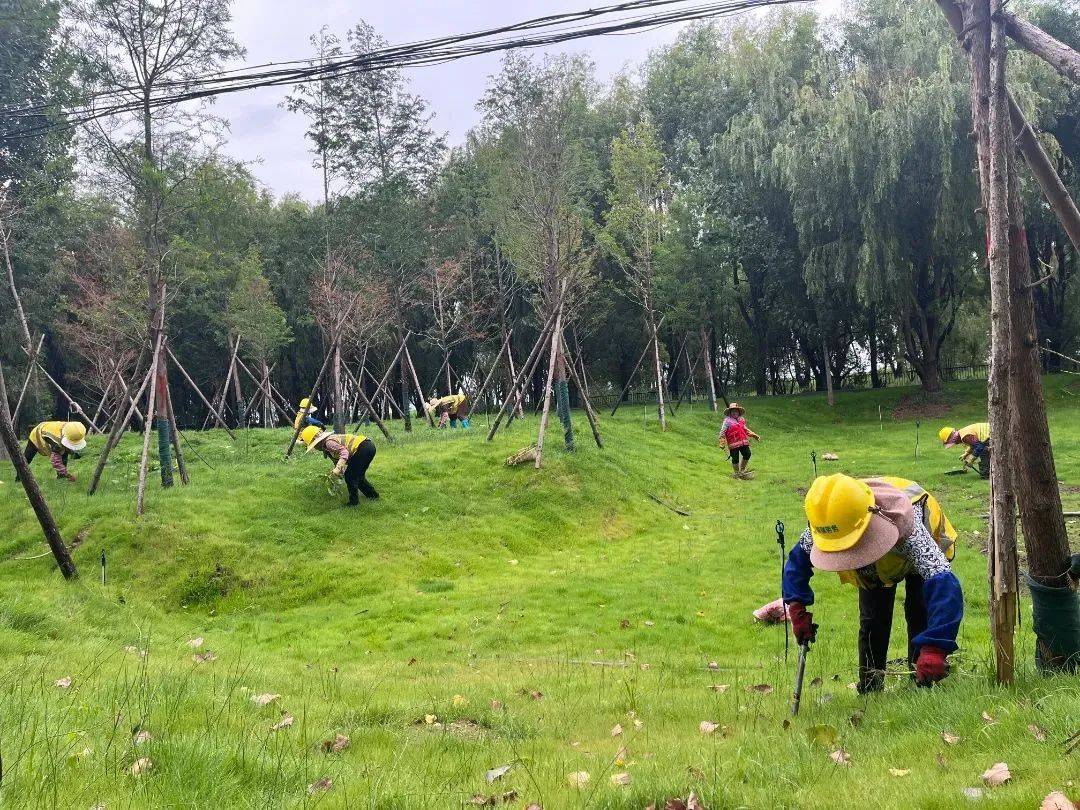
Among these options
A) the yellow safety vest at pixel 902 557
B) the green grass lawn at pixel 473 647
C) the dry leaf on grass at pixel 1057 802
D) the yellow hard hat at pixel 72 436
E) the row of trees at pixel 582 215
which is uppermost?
the row of trees at pixel 582 215

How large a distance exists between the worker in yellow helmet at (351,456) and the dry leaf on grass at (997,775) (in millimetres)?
10974

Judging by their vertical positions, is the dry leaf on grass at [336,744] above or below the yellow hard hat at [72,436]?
below

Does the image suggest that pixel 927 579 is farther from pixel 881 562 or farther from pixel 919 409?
pixel 919 409

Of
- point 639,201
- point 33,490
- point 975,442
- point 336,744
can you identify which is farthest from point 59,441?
point 975,442

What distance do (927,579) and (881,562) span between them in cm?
33

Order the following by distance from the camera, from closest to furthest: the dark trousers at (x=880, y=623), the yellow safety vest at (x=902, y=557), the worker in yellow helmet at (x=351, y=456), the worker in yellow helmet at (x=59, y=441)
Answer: the yellow safety vest at (x=902, y=557)
the dark trousers at (x=880, y=623)
the worker in yellow helmet at (x=351, y=456)
the worker in yellow helmet at (x=59, y=441)

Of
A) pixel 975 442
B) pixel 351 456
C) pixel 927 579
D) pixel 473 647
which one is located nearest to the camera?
pixel 927 579

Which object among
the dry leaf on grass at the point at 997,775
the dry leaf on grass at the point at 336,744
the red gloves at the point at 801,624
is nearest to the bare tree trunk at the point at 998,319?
the red gloves at the point at 801,624

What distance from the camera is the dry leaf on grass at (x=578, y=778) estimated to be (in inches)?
127

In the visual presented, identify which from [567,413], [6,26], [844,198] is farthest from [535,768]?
[844,198]

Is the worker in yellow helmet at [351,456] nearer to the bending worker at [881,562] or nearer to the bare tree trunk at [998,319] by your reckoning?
the bending worker at [881,562]

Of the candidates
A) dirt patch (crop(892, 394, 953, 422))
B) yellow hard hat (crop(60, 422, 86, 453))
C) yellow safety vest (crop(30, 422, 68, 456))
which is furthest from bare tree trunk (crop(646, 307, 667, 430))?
yellow safety vest (crop(30, 422, 68, 456))

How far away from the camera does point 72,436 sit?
50.7 feet

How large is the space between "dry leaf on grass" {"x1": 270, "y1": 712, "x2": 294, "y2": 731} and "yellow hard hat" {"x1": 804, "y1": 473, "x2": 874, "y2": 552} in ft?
10.5
